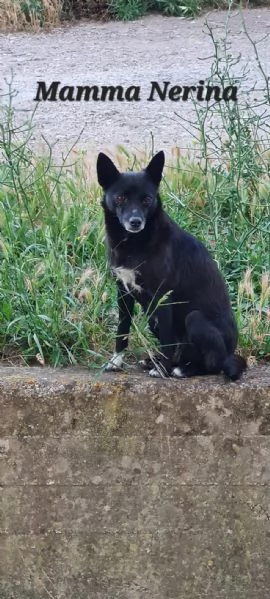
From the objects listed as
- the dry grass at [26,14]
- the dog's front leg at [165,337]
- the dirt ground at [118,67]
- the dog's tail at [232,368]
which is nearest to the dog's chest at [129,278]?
the dog's front leg at [165,337]

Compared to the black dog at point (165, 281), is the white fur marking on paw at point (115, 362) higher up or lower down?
lower down

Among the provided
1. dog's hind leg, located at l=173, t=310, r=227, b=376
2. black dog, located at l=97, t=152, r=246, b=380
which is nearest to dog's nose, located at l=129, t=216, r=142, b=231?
black dog, located at l=97, t=152, r=246, b=380

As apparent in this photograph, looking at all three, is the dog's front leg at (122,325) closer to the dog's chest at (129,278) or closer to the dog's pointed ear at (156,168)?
the dog's chest at (129,278)

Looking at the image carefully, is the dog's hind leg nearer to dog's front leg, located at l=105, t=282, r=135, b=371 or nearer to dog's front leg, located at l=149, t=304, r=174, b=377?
dog's front leg, located at l=149, t=304, r=174, b=377

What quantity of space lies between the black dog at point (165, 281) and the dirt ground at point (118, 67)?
2594 millimetres

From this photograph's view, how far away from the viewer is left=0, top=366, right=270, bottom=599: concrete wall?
375cm

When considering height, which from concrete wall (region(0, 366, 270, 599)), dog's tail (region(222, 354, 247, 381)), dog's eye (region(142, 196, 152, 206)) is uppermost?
dog's eye (region(142, 196, 152, 206))

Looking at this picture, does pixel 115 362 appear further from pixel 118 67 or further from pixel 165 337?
pixel 118 67

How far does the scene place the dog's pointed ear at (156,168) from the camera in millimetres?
3561

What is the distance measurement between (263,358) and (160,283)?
697 mm

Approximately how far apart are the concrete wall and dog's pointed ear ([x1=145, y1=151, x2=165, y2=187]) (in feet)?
2.53

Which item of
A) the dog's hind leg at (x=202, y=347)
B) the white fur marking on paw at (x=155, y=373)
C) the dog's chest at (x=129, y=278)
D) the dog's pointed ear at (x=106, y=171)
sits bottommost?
the white fur marking on paw at (x=155, y=373)

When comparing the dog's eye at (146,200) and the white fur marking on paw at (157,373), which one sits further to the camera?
the white fur marking on paw at (157,373)

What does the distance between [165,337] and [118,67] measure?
19.5 ft
